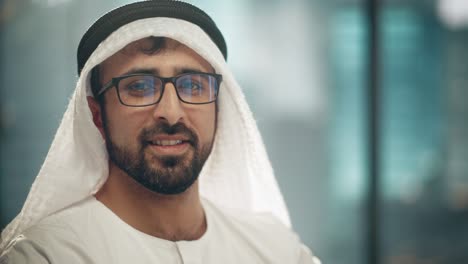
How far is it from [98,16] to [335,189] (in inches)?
75.8

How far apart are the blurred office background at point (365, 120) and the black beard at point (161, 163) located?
0.92m

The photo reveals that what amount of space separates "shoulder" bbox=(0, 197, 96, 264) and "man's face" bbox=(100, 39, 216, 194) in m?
0.13

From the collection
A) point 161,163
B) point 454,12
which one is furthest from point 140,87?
point 454,12

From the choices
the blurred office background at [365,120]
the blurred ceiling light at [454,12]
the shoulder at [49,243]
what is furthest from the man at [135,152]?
the blurred ceiling light at [454,12]

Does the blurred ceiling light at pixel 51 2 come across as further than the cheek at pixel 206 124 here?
Yes

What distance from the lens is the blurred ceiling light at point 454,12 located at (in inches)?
114

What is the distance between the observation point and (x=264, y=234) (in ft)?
3.67

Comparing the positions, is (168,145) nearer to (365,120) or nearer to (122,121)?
(122,121)

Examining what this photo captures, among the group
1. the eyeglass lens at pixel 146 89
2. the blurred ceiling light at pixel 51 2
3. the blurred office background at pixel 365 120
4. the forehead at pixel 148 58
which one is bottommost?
the blurred office background at pixel 365 120

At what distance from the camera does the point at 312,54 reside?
2.56 m

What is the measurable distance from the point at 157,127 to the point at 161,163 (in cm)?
6

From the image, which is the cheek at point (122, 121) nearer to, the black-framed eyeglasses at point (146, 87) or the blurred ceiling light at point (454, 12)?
the black-framed eyeglasses at point (146, 87)

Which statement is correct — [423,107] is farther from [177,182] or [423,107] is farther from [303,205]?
[177,182]

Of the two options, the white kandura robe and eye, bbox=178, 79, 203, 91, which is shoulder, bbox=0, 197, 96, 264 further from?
eye, bbox=178, 79, 203, 91
